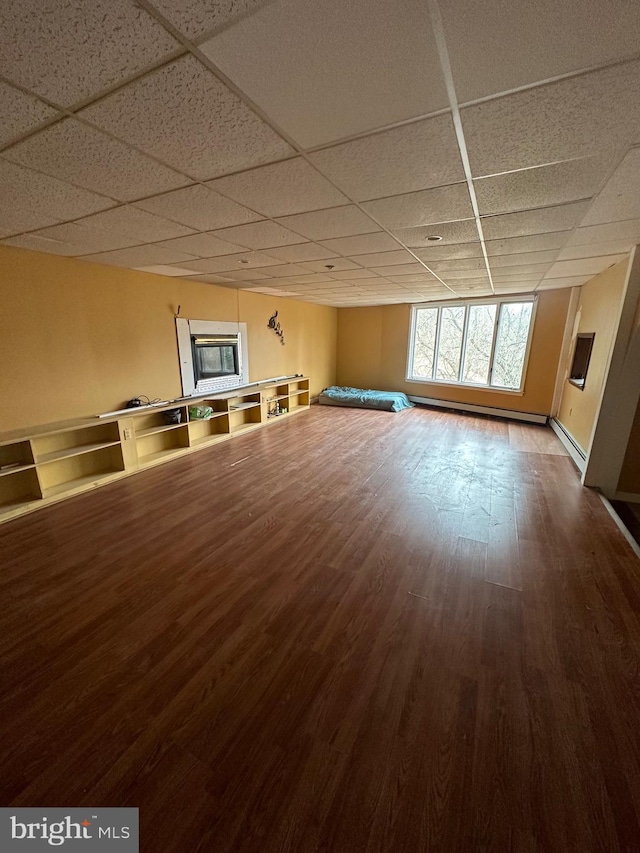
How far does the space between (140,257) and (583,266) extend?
5123 mm

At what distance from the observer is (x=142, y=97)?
1154 millimetres

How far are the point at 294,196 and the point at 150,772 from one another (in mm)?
2842

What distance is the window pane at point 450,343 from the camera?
7.15 meters

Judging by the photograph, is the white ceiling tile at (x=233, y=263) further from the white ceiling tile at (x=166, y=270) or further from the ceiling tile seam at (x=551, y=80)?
the ceiling tile seam at (x=551, y=80)

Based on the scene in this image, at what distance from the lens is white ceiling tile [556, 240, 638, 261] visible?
301 cm

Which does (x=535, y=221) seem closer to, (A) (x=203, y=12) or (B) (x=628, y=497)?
(A) (x=203, y=12)

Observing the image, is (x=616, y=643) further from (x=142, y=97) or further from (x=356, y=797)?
(x=142, y=97)

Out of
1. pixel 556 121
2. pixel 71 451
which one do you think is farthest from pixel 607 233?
pixel 71 451

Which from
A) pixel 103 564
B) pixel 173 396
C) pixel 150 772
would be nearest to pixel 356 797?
pixel 150 772

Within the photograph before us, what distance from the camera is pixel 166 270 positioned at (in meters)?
4.03

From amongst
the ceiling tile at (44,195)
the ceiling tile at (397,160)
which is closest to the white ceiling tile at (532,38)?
the ceiling tile at (397,160)

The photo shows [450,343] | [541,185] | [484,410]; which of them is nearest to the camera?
[541,185]

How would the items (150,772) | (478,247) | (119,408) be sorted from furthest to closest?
(119,408) → (478,247) → (150,772)

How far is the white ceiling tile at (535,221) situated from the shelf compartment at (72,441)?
427 cm
